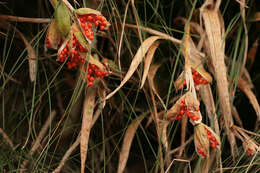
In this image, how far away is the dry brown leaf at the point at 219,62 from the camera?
893 mm

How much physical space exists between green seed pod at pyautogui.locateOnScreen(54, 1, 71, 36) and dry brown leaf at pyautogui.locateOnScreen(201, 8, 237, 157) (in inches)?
16.3

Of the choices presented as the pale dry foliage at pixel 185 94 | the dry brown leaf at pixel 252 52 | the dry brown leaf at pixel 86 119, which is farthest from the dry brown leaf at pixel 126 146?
the dry brown leaf at pixel 252 52

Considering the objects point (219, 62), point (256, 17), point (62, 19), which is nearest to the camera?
point (62, 19)

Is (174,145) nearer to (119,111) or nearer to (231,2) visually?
(119,111)

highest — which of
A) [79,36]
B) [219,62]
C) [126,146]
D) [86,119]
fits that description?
[79,36]

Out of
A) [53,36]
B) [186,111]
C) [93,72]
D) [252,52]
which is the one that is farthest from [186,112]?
[252,52]

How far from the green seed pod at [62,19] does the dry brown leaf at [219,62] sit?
0.42 metres

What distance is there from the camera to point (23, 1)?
1249mm

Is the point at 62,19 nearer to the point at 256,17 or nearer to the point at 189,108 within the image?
the point at 189,108

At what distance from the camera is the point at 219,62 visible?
2.99 ft

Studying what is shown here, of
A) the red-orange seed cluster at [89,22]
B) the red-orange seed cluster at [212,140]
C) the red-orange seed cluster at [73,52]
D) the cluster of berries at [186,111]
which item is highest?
the red-orange seed cluster at [89,22]

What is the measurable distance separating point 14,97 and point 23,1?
36cm

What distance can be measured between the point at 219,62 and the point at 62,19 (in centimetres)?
44

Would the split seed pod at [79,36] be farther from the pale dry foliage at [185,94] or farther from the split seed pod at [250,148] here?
the split seed pod at [250,148]
